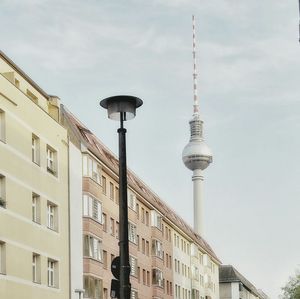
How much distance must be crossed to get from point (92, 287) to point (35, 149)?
12098mm

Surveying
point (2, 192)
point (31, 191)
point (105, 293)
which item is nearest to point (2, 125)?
point (2, 192)

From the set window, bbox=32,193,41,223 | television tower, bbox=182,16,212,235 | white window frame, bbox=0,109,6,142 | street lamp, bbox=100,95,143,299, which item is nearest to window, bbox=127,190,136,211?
window, bbox=32,193,41,223

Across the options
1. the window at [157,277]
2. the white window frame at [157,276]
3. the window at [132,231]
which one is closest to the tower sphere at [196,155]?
the white window frame at [157,276]

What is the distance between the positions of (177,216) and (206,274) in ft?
38.4

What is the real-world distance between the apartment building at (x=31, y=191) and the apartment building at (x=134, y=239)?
8.04ft

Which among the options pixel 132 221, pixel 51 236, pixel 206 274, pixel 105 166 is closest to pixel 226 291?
pixel 206 274

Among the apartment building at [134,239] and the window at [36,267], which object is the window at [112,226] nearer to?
the apartment building at [134,239]

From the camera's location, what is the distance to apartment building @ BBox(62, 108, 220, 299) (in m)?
54.0

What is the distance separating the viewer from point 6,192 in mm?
40281

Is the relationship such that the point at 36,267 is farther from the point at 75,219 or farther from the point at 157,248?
the point at 157,248

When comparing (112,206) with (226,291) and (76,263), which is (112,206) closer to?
(76,263)

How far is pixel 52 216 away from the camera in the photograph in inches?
1874

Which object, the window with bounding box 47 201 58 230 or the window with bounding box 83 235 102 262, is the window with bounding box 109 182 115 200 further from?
the window with bounding box 47 201 58 230

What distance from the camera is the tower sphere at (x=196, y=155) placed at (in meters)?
191
